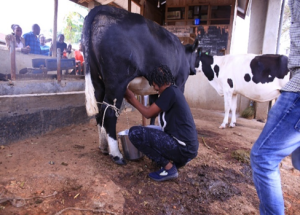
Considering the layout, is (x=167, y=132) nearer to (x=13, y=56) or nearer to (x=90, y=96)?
(x=90, y=96)

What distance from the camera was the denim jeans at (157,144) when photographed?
100 inches

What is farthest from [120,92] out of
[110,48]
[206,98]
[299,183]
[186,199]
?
[206,98]

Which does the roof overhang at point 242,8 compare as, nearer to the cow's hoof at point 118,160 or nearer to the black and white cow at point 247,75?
the black and white cow at point 247,75

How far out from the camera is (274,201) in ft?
4.80

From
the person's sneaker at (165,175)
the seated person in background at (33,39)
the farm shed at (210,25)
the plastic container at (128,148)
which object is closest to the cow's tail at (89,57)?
the plastic container at (128,148)

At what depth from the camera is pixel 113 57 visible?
9.16 ft

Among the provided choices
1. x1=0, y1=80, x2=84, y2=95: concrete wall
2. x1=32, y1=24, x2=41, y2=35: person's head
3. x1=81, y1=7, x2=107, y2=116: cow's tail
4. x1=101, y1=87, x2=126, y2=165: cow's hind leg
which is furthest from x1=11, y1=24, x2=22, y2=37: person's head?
x1=101, y1=87, x2=126, y2=165: cow's hind leg

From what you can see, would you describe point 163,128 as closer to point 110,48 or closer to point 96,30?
point 110,48

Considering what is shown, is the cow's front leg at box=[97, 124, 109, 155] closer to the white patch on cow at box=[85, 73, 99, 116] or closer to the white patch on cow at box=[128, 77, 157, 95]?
the white patch on cow at box=[85, 73, 99, 116]

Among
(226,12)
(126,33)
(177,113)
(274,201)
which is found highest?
(226,12)

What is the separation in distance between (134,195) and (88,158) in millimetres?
1082

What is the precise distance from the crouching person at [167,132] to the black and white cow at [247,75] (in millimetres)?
3322

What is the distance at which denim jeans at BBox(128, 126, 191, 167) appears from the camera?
8.37 ft

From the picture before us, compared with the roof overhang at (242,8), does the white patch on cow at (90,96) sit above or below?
below
